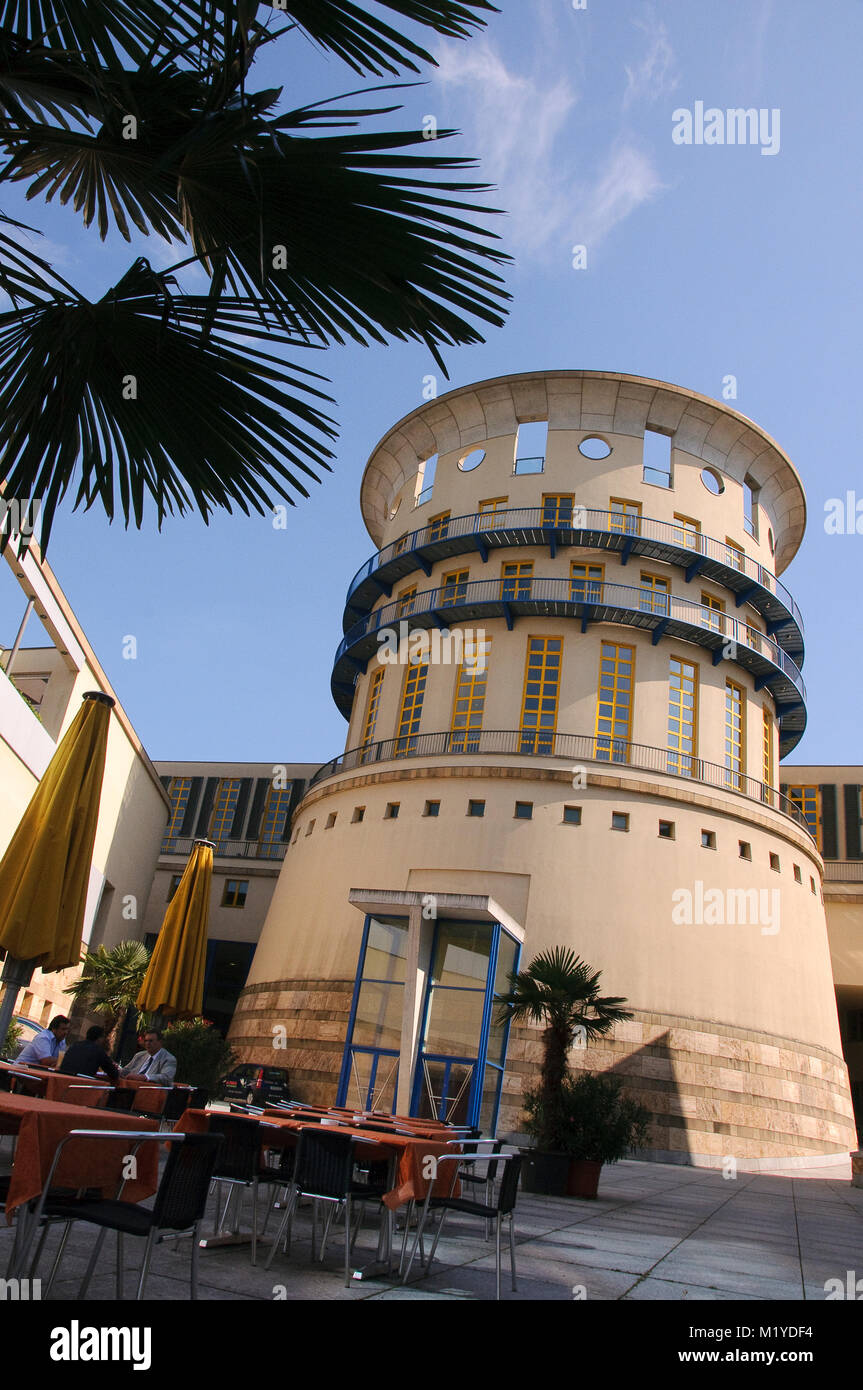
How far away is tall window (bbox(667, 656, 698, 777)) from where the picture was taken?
2470 centimetres

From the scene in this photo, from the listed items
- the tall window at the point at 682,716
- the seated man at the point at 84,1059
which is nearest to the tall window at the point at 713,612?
the tall window at the point at 682,716

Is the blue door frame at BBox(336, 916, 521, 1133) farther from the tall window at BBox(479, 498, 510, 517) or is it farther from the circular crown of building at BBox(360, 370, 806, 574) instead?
the circular crown of building at BBox(360, 370, 806, 574)

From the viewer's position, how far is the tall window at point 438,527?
2850cm

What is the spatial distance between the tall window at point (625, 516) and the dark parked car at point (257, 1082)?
16375mm

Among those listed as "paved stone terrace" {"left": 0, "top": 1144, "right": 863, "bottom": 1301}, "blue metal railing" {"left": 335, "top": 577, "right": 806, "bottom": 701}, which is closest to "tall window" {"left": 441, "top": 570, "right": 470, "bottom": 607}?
"blue metal railing" {"left": 335, "top": 577, "right": 806, "bottom": 701}

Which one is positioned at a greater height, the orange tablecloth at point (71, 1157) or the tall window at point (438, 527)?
the tall window at point (438, 527)

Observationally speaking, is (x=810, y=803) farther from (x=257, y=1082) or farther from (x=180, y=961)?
(x=180, y=961)

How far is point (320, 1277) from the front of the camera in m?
5.20

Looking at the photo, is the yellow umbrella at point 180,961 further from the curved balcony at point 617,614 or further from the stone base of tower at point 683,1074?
the curved balcony at point 617,614

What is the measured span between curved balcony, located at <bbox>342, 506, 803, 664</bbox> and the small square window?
13.4 meters

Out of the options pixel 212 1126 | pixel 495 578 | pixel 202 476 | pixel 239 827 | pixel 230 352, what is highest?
pixel 495 578
